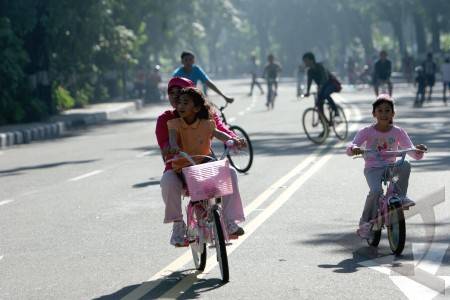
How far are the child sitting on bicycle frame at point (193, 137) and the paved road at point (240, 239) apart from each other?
1.33ft

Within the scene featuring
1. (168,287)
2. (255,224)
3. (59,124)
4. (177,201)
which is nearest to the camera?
(168,287)

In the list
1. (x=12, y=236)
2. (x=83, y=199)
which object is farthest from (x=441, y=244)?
(x=83, y=199)

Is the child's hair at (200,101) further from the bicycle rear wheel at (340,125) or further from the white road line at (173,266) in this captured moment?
the bicycle rear wheel at (340,125)

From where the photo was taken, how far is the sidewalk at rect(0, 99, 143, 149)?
93.8 feet

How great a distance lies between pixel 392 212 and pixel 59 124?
78.2ft

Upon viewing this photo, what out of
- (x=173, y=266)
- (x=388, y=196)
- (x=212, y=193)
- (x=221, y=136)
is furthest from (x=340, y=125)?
(x=212, y=193)

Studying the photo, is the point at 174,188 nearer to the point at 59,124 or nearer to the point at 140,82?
the point at 59,124

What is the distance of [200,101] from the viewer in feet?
28.8

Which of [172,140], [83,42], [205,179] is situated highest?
[83,42]

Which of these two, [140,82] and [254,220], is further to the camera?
[140,82]

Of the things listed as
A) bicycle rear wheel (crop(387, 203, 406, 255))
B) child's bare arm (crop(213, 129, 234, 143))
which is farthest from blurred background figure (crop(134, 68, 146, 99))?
child's bare arm (crop(213, 129, 234, 143))

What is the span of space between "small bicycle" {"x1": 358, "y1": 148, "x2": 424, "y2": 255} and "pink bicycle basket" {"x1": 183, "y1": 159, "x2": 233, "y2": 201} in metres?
1.47

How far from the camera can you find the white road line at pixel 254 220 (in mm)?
8336

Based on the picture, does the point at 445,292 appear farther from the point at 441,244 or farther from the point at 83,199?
the point at 83,199
